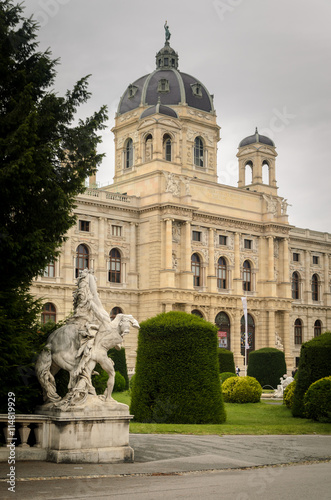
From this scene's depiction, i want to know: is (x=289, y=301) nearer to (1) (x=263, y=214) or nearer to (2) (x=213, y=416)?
(1) (x=263, y=214)

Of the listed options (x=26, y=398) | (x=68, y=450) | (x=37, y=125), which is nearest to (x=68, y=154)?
(x=37, y=125)

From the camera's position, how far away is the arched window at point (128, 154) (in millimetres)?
61209

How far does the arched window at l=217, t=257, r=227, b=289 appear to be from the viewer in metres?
56.3

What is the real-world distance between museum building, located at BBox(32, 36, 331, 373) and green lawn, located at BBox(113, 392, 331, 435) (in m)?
26.7

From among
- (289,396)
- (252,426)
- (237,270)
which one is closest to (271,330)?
(237,270)

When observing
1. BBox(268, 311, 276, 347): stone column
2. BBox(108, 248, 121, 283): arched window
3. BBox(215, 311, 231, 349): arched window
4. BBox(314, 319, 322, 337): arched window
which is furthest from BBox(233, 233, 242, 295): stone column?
BBox(314, 319, 322, 337): arched window

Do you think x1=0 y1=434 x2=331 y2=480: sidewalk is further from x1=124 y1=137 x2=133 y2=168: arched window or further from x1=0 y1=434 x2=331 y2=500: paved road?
x1=124 y1=137 x2=133 y2=168: arched window

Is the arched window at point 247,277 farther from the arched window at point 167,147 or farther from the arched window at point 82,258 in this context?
the arched window at point 82,258

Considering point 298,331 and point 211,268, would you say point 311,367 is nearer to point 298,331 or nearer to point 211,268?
point 211,268

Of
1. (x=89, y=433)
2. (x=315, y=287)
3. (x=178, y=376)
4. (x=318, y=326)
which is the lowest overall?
(x=89, y=433)

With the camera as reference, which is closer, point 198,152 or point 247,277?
point 247,277

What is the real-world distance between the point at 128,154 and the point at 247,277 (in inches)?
648

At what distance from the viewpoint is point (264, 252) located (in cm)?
5928

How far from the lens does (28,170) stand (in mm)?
10664
